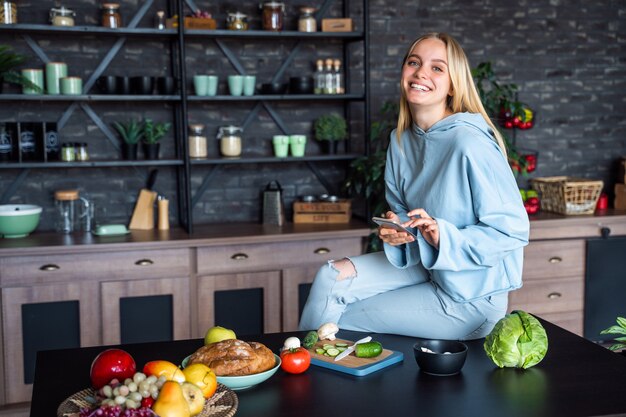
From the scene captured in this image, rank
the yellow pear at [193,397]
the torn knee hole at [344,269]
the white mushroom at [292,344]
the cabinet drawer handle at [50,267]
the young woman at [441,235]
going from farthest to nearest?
the cabinet drawer handle at [50,267] → the torn knee hole at [344,269] → the young woman at [441,235] → the white mushroom at [292,344] → the yellow pear at [193,397]

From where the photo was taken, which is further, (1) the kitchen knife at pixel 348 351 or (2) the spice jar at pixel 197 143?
(2) the spice jar at pixel 197 143

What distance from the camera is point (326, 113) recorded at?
507cm

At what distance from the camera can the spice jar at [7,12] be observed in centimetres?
421

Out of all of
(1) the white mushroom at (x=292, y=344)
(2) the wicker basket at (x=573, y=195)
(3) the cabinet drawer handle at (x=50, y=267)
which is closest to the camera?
(1) the white mushroom at (x=292, y=344)

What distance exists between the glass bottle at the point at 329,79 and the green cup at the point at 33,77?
5.48 ft

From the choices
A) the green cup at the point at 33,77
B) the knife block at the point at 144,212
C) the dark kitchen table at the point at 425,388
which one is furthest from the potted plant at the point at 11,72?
the dark kitchen table at the point at 425,388

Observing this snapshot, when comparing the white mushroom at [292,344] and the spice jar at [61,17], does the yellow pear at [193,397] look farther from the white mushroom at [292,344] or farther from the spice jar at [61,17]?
the spice jar at [61,17]

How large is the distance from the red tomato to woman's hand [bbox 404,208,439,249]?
524mm

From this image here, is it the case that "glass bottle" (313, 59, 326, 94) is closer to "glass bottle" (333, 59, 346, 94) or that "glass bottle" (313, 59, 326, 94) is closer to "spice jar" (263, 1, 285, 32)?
"glass bottle" (333, 59, 346, 94)

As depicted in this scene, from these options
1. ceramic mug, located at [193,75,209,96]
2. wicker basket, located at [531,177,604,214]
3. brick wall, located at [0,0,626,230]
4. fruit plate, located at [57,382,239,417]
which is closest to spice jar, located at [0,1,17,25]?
brick wall, located at [0,0,626,230]

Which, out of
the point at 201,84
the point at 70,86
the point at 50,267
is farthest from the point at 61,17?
the point at 50,267

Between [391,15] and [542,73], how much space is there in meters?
1.18

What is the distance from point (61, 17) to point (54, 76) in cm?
33

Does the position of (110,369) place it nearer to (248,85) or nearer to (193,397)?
(193,397)
